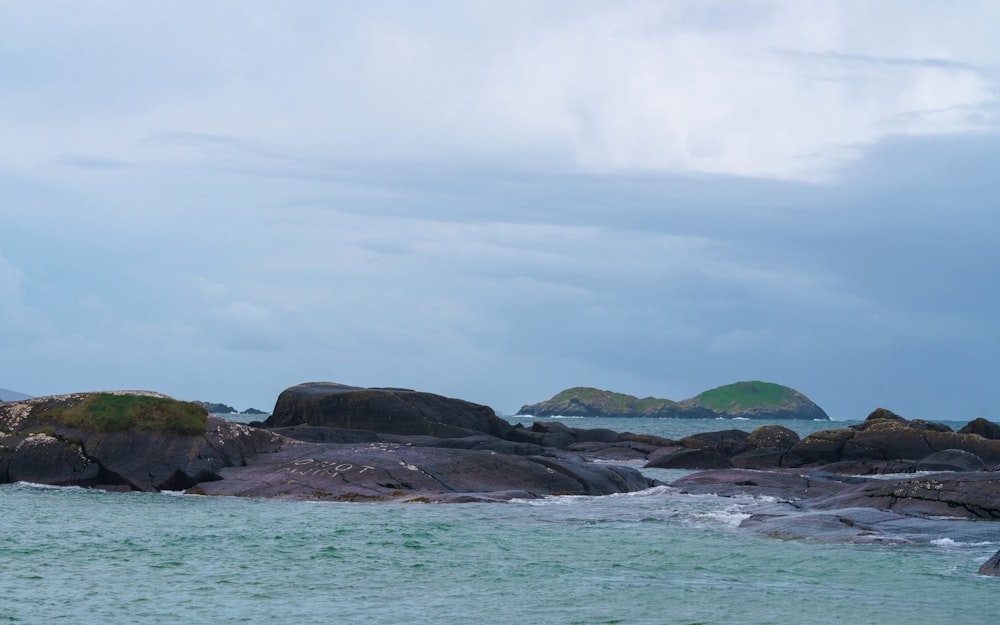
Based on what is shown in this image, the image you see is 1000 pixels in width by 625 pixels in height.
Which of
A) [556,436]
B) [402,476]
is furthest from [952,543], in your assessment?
[556,436]

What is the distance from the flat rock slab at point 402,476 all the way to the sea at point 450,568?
1.36 metres

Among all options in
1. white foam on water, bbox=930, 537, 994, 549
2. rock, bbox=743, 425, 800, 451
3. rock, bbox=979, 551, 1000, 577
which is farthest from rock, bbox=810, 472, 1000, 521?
rock, bbox=743, 425, 800, 451

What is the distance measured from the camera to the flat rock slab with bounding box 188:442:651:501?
30.3 m

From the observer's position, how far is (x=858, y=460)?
5022 centimetres

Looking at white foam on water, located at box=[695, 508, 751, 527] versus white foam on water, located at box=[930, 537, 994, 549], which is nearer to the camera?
white foam on water, located at box=[930, 537, 994, 549]

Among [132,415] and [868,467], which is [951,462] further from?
[132,415]

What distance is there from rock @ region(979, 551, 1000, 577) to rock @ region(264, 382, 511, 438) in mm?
29547

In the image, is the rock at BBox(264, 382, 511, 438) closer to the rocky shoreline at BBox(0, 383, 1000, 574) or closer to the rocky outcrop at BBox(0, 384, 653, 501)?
the rocky shoreline at BBox(0, 383, 1000, 574)

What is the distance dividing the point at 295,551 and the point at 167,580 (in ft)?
11.4

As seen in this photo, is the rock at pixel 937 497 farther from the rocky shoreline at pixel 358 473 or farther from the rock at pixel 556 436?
the rock at pixel 556 436

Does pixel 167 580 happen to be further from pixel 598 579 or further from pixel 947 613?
pixel 947 613

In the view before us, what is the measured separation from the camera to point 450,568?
20156 mm

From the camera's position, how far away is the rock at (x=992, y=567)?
19380 mm

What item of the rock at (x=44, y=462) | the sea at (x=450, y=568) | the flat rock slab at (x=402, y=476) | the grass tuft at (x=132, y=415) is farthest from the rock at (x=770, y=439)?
the rock at (x=44, y=462)
